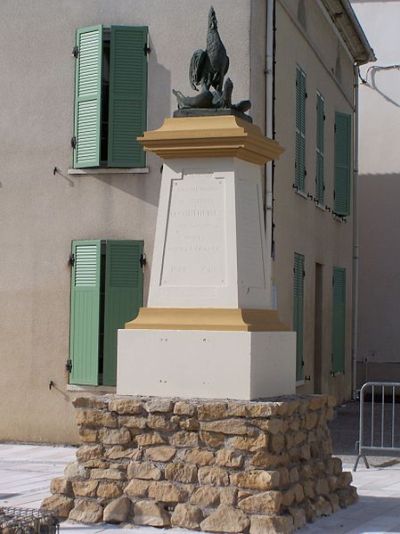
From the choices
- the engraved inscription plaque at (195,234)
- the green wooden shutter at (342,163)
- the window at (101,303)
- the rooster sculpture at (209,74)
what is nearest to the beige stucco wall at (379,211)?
the green wooden shutter at (342,163)

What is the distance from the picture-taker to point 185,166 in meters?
9.38

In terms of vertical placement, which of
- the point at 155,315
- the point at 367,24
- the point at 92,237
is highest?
the point at 367,24

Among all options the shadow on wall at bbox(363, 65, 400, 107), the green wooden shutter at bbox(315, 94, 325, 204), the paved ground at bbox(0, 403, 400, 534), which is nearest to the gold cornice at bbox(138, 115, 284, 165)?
the paved ground at bbox(0, 403, 400, 534)

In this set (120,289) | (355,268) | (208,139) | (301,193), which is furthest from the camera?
(355,268)

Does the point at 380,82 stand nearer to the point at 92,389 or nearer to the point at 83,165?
the point at 83,165

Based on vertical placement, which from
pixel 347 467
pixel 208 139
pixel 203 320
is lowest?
pixel 347 467

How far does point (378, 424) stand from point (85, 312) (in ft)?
17.0

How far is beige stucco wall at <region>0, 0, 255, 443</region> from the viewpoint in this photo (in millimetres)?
14602

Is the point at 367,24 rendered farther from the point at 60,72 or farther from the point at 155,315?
the point at 155,315

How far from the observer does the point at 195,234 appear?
365 inches

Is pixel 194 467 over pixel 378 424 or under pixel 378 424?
over

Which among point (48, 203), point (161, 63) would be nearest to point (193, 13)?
point (161, 63)

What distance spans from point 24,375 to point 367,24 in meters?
11.9

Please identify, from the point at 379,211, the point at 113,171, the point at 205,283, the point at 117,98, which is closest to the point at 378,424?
the point at 113,171
